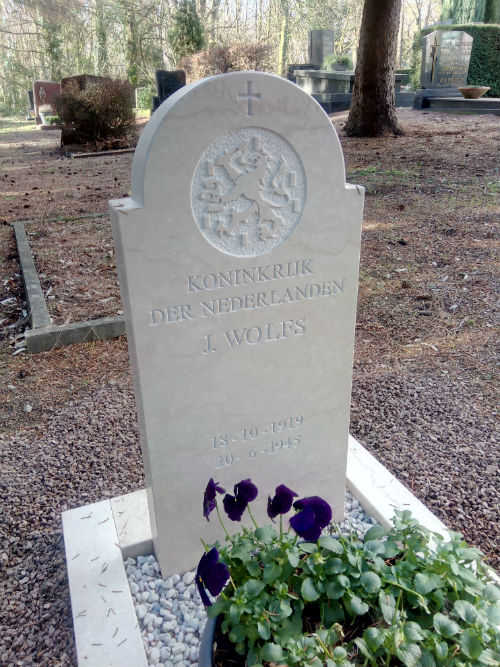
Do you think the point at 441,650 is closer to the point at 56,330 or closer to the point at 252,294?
the point at 252,294

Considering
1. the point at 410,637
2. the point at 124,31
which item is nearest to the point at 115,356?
the point at 410,637

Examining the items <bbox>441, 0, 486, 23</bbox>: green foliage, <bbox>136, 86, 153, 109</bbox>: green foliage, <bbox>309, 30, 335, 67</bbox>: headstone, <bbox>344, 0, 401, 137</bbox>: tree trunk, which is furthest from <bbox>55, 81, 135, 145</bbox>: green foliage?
<bbox>441, 0, 486, 23</bbox>: green foliage

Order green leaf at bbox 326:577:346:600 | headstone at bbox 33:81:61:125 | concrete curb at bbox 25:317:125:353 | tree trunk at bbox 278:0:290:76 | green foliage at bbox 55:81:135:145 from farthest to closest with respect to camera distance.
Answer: tree trunk at bbox 278:0:290:76, headstone at bbox 33:81:61:125, green foliage at bbox 55:81:135:145, concrete curb at bbox 25:317:125:353, green leaf at bbox 326:577:346:600

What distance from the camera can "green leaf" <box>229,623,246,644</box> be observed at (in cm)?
162

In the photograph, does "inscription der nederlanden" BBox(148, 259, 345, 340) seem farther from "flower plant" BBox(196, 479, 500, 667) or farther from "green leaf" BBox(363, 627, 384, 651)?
"green leaf" BBox(363, 627, 384, 651)

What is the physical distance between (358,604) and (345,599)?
0.08 m

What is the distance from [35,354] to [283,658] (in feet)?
11.2

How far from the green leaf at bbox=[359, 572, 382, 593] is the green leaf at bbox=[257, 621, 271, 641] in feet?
1.06

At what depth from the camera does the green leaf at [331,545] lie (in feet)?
5.83

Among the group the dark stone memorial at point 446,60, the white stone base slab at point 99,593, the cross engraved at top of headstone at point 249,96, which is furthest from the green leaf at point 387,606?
the dark stone memorial at point 446,60

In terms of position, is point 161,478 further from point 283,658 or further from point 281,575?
point 283,658

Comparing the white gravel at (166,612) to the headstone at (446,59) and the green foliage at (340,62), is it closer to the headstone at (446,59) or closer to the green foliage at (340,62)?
the headstone at (446,59)

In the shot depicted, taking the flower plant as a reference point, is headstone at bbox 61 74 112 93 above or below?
above

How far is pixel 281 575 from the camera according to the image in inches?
69.7
